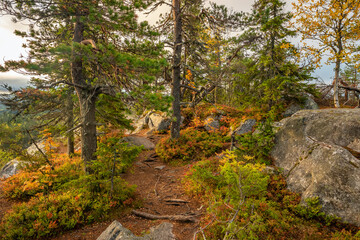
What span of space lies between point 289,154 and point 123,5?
29.7ft

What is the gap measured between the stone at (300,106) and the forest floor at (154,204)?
306 inches

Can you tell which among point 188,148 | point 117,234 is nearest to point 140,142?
point 188,148

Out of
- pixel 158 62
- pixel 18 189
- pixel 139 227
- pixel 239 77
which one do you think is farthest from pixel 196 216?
pixel 239 77

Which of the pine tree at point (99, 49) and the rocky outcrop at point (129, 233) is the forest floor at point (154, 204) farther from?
the pine tree at point (99, 49)

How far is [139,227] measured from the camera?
500 cm

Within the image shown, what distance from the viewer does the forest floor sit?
15.7 ft

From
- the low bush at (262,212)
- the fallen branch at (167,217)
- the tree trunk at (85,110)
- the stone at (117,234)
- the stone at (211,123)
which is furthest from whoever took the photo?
the stone at (211,123)

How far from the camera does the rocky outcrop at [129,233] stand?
3982 millimetres

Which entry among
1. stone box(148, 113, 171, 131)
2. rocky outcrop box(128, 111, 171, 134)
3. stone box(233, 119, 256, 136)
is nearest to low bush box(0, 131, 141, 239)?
stone box(233, 119, 256, 136)

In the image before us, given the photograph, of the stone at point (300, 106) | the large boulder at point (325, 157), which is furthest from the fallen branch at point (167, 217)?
the stone at point (300, 106)

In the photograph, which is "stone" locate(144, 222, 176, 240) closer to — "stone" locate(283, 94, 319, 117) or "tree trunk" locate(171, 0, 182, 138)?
"tree trunk" locate(171, 0, 182, 138)

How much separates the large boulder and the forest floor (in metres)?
3.84

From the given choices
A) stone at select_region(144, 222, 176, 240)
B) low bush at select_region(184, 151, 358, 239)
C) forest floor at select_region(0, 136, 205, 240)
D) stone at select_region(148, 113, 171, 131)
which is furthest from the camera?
stone at select_region(148, 113, 171, 131)

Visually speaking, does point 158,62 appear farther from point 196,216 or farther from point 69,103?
point 69,103
